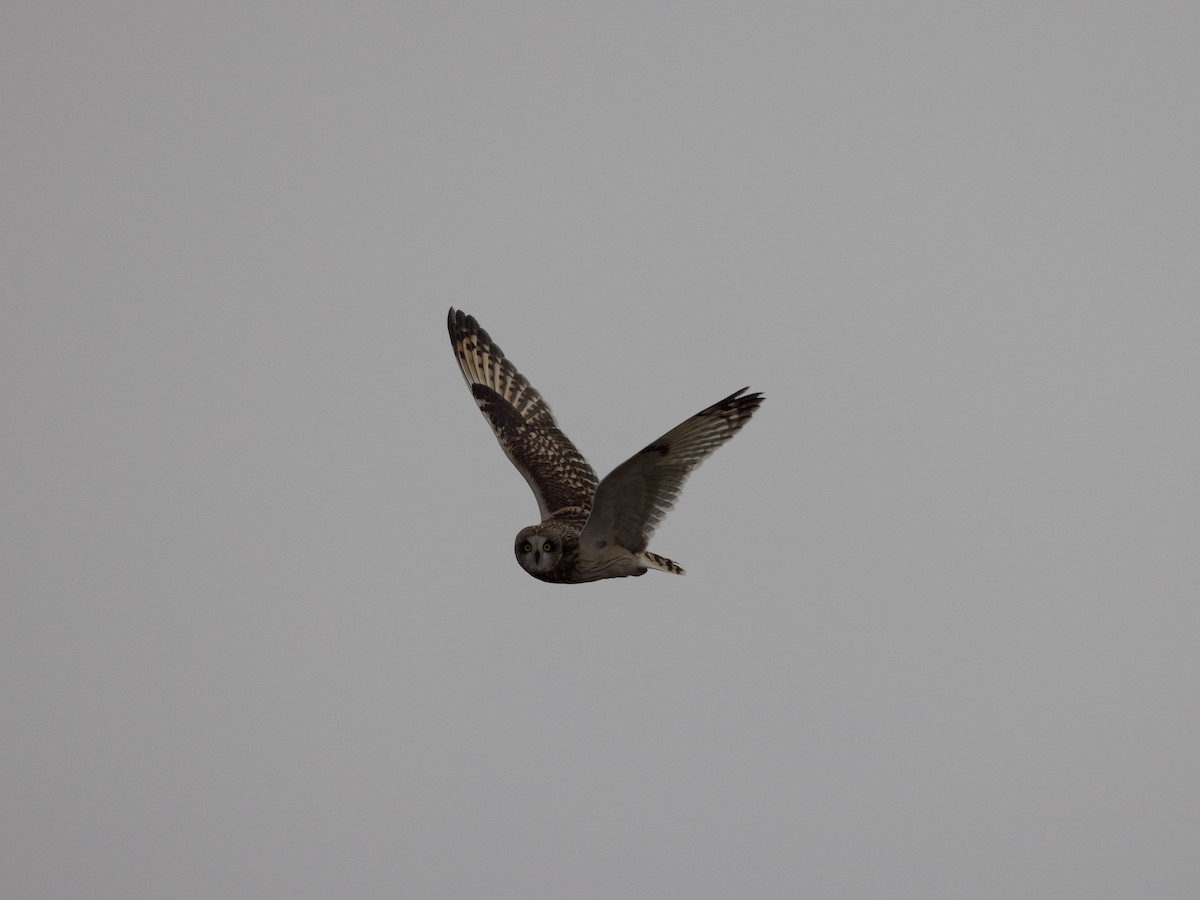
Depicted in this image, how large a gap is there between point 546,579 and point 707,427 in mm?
2054

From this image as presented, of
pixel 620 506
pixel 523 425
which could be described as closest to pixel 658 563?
pixel 620 506

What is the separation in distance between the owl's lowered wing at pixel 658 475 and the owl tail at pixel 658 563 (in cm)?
13

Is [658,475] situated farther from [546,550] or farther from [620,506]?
[546,550]

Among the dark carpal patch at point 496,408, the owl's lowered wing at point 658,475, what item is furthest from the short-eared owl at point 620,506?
the dark carpal patch at point 496,408

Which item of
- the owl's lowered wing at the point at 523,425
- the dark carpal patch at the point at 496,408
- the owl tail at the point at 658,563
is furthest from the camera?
the dark carpal patch at the point at 496,408

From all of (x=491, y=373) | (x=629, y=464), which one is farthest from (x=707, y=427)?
(x=491, y=373)

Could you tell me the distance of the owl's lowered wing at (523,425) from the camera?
13.6m

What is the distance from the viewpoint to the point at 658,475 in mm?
11508

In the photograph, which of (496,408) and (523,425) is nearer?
(523,425)

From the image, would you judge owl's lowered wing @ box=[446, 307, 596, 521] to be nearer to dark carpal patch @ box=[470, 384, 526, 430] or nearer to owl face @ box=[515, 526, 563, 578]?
dark carpal patch @ box=[470, 384, 526, 430]

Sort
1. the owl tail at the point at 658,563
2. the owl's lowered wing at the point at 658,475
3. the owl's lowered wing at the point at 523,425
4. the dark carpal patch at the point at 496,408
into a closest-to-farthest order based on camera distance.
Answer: the owl's lowered wing at the point at 658,475
the owl tail at the point at 658,563
the owl's lowered wing at the point at 523,425
the dark carpal patch at the point at 496,408

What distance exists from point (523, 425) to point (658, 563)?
3648mm

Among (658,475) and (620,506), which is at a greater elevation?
(658,475)

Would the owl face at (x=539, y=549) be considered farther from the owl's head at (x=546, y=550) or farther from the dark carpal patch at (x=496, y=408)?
the dark carpal patch at (x=496, y=408)
